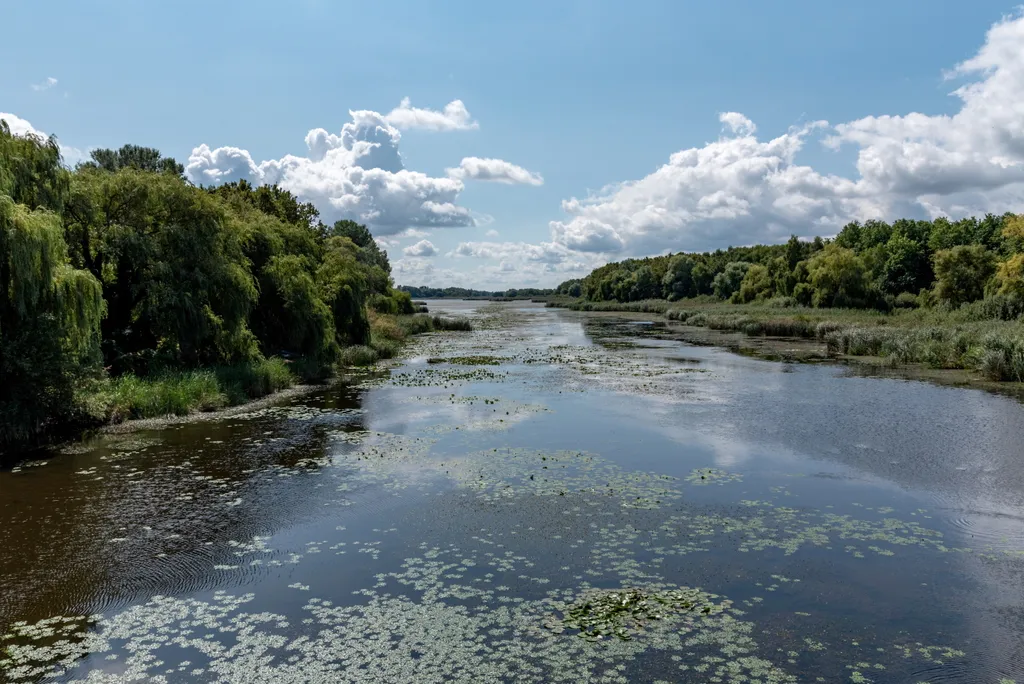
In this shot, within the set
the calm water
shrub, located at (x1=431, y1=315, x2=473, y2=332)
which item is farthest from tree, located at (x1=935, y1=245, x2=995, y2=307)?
the calm water

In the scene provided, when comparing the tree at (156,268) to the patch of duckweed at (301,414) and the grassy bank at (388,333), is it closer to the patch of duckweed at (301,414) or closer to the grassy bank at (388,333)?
the patch of duckweed at (301,414)

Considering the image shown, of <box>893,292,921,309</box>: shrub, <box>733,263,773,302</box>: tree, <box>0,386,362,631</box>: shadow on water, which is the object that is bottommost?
<box>0,386,362,631</box>: shadow on water

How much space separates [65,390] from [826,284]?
8025 centimetres

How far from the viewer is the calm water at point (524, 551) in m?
8.25

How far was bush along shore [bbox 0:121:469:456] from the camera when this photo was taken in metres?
17.5

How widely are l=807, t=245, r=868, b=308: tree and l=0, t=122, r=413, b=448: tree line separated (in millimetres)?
59632

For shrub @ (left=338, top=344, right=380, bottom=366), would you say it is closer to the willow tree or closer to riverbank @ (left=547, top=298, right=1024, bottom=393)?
the willow tree

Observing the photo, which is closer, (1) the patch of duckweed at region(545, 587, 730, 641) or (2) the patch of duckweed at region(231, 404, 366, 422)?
(1) the patch of duckweed at region(545, 587, 730, 641)

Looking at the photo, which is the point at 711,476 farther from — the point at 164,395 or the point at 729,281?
the point at 729,281

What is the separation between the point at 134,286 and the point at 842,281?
75.7 meters

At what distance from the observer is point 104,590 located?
10117 millimetres

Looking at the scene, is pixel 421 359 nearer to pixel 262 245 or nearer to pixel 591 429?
pixel 262 245

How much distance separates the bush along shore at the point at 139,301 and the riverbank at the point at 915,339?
2918 centimetres

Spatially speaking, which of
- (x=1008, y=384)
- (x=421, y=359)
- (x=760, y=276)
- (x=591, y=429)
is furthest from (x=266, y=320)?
(x=760, y=276)
